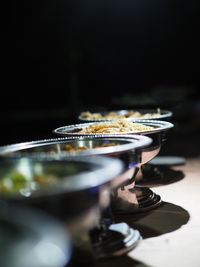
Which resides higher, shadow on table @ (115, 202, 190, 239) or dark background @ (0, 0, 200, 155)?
dark background @ (0, 0, 200, 155)

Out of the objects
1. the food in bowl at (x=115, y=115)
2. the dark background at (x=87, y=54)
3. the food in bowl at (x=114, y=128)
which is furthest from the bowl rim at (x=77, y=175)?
the dark background at (x=87, y=54)

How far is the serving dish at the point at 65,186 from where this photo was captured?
2.43m

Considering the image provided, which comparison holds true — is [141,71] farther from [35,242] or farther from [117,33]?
[35,242]

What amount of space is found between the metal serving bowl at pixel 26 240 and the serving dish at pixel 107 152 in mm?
1017

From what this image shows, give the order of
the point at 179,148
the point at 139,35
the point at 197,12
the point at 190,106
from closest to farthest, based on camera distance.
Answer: the point at 179,148 < the point at 190,106 < the point at 197,12 < the point at 139,35

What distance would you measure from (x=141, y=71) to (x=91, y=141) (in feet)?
50.2

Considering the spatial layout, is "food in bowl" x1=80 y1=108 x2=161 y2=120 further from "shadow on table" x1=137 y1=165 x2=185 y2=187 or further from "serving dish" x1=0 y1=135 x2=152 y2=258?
"serving dish" x1=0 y1=135 x2=152 y2=258

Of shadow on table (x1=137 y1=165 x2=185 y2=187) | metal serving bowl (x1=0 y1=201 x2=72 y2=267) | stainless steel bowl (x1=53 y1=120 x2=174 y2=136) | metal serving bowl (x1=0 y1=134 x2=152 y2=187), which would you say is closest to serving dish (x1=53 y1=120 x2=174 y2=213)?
stainless steel bowl (x1=53 y1=120 x2=174 y2=136)

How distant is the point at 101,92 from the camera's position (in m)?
19.0

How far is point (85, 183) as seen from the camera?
2447 mm

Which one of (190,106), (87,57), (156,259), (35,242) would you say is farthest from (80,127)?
(87,57)

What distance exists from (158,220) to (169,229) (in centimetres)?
28

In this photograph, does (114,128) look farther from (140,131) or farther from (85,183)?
(85,183)

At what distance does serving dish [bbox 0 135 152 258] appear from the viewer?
333 cm
